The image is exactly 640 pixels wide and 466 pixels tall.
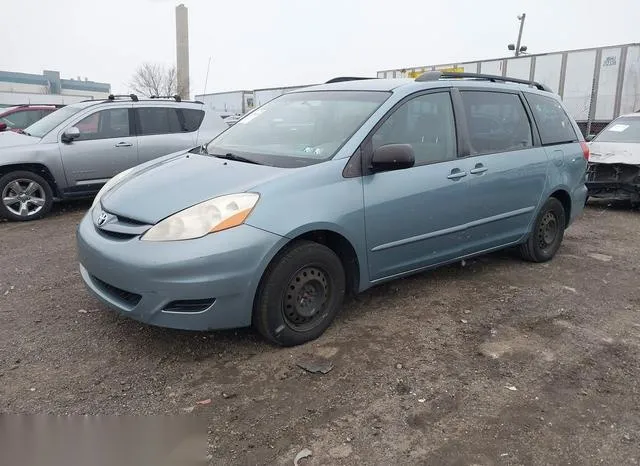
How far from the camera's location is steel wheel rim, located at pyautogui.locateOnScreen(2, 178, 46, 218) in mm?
7078

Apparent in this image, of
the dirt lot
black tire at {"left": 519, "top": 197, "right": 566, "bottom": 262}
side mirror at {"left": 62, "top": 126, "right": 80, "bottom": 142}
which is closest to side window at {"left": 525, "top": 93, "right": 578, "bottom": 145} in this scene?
black tire at {"left": 519, "top": 197, "right": 566, "bottom": 262}

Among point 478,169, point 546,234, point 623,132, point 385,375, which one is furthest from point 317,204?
point 623,132

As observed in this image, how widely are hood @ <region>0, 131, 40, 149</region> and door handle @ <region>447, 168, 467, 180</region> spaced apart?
19.2 feet

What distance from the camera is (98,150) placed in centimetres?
760

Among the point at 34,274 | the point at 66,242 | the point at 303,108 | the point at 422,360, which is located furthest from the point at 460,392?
the point at 66,242

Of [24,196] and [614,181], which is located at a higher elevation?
[614,181]

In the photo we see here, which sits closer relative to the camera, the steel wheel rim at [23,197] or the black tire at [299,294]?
the black tire at [299,294]

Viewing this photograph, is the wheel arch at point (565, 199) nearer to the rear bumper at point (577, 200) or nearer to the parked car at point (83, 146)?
the rear bumper at point (577, 200)

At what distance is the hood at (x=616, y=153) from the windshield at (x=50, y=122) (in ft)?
26.7

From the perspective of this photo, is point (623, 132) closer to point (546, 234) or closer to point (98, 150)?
point (546, 234)

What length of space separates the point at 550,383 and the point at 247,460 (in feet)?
5.97

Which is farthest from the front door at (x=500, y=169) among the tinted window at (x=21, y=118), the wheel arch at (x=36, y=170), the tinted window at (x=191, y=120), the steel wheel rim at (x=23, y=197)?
the tinted window at (x=21, y=118)

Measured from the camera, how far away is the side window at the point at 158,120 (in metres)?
8.16

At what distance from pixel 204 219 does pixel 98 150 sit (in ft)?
17.3
